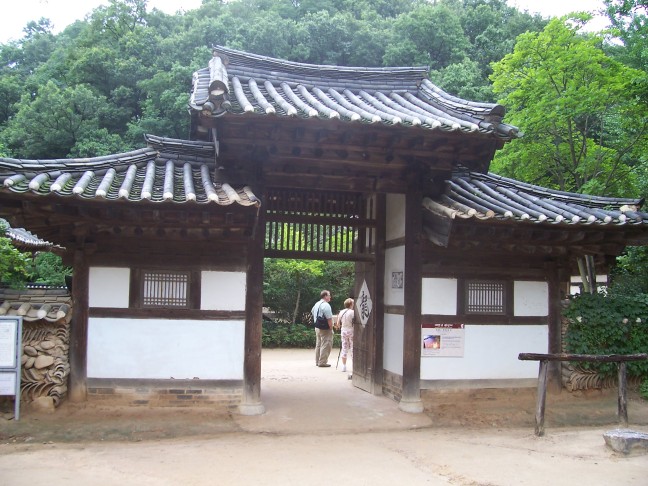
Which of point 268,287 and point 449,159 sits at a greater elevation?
point 449,159

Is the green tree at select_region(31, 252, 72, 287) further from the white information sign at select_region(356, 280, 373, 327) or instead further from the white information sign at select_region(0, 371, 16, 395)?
the white information sign at select_region(0, 371, 16, 395)

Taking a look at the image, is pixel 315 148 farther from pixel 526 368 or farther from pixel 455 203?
Answer: pixel 526 368

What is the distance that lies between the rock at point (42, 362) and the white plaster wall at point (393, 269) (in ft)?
17.4

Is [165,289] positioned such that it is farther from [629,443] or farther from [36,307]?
[629,443]

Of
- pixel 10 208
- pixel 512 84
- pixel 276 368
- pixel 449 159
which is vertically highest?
pixel 512 84

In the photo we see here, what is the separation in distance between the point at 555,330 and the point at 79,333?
765 centimetres

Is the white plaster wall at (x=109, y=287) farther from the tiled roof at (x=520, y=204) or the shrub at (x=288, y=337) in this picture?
the shrub at (x=288, y=337)

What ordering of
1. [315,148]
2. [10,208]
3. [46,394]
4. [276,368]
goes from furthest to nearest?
[276,368] → [315,148] → [46,394] → [10,208]

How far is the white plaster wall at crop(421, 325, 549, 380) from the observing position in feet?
29.3

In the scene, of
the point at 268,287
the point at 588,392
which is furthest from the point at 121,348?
the point at 268,287

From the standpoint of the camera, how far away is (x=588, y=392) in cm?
944

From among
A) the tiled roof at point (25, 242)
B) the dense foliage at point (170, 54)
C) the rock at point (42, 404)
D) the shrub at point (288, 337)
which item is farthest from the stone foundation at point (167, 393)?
the dense foliage at point (170, 54)

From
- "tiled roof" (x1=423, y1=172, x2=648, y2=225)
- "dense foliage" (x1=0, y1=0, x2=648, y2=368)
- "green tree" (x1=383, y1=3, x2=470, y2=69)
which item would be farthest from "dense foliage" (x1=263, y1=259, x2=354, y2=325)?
"green tree" (x1=383, y1=3, x2=470, y2=69)

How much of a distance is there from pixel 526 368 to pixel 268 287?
46.9 ft
